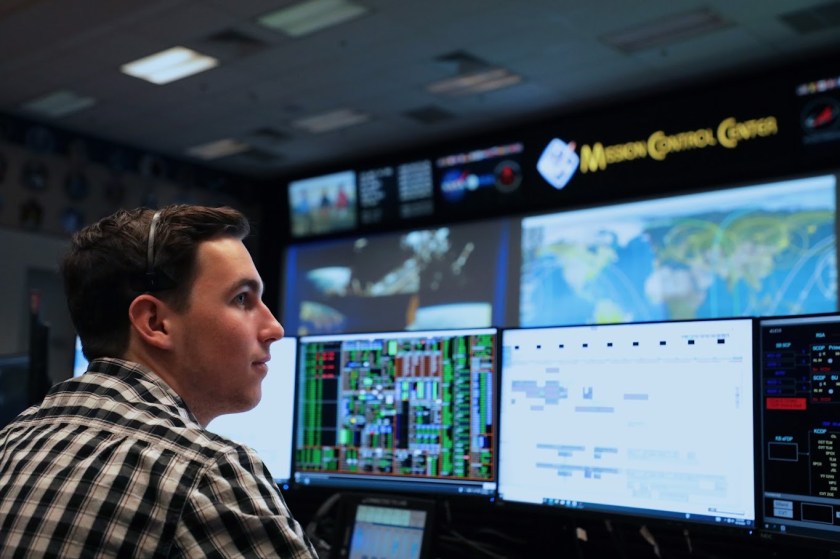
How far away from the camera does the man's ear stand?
98 cm

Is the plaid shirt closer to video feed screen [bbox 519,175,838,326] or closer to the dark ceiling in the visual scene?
the dark ceiling

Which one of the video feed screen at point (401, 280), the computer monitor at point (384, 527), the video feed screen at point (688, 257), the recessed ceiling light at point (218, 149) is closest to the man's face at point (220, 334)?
the computer monitor at point (384, 527)

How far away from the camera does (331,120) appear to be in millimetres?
6250

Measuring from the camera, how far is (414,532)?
5.53 feet

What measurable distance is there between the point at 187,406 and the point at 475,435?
2.90ft

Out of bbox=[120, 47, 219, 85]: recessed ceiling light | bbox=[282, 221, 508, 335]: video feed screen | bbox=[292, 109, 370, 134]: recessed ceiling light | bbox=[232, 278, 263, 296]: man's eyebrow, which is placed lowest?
bbox=[232, 278, 263, 296]: man's eyebrow

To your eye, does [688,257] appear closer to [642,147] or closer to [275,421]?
[642,147]

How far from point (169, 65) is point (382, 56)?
1.29 meters

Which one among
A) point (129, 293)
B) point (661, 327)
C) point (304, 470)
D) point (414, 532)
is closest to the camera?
point (129, 293)

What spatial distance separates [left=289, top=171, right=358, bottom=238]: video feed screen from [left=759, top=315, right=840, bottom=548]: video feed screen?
5.58 m

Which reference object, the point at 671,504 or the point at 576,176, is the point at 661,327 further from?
the point at 576,176

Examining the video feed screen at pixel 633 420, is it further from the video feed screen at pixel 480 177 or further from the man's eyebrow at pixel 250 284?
the video feed screen at pixel 480 177

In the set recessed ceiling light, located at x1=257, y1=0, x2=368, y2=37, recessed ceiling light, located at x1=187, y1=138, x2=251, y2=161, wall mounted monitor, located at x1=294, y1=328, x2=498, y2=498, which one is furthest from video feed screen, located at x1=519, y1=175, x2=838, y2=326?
wall mounted monitor, located at x1=294, y1=328, x2=498, y2=498

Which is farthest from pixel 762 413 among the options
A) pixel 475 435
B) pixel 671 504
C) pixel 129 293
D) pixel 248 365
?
pixel 129 293
